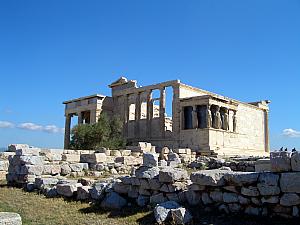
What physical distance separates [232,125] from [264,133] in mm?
7661

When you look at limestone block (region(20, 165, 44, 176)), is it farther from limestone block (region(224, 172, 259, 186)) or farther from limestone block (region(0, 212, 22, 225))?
limestone block (region(0, 212, 22, 225))

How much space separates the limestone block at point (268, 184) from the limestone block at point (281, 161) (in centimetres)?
18

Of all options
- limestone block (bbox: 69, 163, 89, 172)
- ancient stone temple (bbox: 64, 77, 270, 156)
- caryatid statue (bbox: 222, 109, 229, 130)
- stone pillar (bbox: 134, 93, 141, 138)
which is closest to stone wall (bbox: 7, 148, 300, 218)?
limestone block (bbox: 69, 163, 89, 172)

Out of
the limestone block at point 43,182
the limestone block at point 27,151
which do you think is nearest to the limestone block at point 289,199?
the limestone block at point 43,182

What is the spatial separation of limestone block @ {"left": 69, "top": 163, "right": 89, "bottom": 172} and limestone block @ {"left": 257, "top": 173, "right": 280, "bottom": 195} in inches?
424

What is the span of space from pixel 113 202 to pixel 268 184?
4.06m

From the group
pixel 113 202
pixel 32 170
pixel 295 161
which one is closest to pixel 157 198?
pixel 113 202

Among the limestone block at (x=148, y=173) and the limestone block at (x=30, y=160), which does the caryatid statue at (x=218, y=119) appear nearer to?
the limestone block at (x=30, y=160)

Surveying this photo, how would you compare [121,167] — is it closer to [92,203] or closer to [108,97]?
[92,203]

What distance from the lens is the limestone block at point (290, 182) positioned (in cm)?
630

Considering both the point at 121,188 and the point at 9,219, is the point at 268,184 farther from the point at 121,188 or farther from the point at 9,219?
the point at 9,219

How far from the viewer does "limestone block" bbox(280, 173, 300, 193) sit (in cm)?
630

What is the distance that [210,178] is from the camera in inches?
298

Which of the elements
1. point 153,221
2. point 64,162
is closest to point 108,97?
point 64,162
